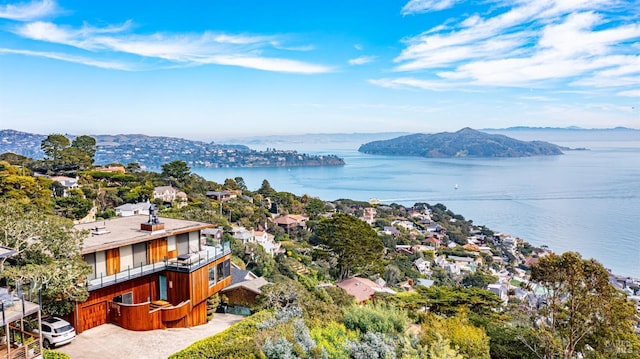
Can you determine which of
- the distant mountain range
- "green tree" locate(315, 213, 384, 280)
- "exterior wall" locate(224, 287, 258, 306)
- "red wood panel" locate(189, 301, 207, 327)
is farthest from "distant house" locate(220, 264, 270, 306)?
the distant mountain range

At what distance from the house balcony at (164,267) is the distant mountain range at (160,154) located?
284ft

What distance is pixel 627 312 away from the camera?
8.30 metres

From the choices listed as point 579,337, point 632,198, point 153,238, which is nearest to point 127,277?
point 153,238

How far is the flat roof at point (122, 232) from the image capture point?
9.35 m

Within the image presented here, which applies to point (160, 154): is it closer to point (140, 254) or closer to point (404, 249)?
point (404, 249)

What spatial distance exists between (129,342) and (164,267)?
81.4 inches

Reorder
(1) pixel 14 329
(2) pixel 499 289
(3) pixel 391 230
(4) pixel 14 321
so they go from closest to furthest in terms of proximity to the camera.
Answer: (4) pixel 14 321 < (1) pixel 14 329 < (2) pixel 499 289 < (3) pixel 391 230

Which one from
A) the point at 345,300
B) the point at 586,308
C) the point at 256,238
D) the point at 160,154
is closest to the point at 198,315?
the point at 345,300

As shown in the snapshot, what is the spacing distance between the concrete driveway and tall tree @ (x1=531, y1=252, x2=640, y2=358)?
7275 mm

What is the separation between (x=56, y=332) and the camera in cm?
783

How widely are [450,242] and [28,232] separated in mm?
49061

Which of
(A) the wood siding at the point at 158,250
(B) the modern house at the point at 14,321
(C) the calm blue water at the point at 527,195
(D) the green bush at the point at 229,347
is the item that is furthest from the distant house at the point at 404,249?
(B) the modern house at the point at 14,321

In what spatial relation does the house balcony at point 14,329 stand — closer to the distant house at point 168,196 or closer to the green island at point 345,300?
the green island at point 345,300

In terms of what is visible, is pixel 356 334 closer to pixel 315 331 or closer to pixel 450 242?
pixel 315 331
